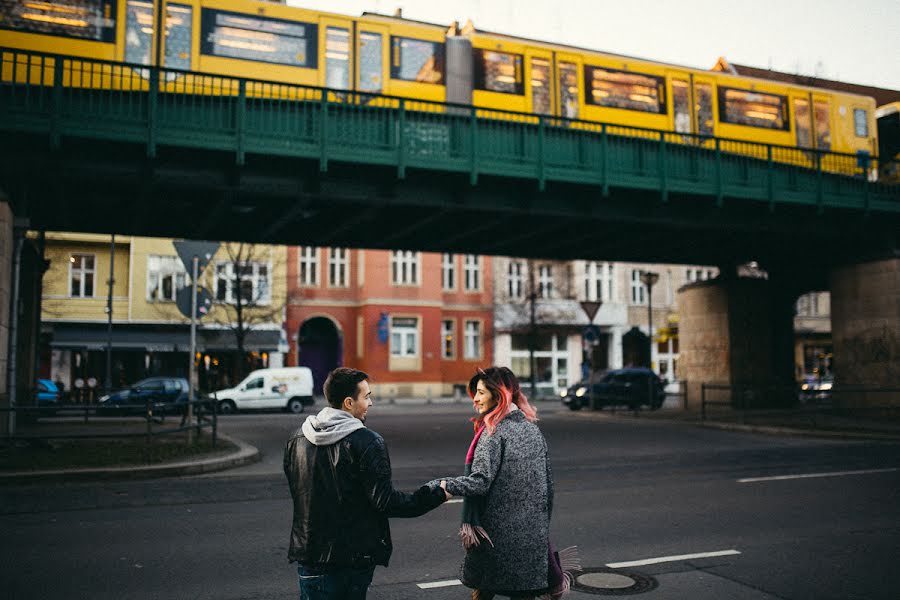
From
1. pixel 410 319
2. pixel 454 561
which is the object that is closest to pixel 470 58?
pixel 454 561

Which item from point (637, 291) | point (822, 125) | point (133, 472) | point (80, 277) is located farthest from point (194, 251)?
point (637, 291)

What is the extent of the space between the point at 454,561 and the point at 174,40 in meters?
13.5

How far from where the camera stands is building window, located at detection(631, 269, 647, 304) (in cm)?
5191

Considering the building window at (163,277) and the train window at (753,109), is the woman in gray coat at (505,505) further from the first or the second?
the building window at (163,277)

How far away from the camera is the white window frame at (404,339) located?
43281mm

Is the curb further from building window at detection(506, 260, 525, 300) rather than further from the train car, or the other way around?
building window at detection(506, 260, 525, 300)

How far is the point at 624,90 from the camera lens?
20328 millimetres

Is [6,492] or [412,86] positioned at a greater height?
[412,86]

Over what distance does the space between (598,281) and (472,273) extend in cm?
944

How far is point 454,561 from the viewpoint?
21.0 feet

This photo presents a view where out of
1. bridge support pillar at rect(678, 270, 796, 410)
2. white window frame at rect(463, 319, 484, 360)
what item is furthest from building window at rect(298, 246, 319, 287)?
bridge support pillar at rect(678, 270, 796, 410)

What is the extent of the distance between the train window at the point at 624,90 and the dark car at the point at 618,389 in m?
13.2

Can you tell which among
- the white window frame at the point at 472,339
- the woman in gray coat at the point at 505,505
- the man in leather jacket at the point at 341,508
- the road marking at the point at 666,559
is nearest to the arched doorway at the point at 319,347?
the white window frame at the point at 472,339

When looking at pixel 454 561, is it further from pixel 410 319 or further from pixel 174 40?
pixel 410 319
